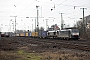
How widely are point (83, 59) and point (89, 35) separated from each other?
52.0m

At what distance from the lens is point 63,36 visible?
5778cm

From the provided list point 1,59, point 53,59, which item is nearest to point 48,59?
point 53,59

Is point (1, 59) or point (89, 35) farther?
point (89, 35)

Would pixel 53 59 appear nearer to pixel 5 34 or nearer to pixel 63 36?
pixel 63 36

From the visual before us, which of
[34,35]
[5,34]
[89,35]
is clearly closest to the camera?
[89,35]

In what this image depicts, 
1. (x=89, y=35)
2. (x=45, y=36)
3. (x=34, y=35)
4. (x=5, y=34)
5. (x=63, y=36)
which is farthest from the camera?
(x=5, y=34)

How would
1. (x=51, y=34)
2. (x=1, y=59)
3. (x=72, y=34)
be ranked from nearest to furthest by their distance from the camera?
(x=1, y=59) → (x=72, y=34) → (x=51, y=34)

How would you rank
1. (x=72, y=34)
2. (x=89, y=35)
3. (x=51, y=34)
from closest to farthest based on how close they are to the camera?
(x=72, y=34), (x=89, y=35), (x=51, y=34)

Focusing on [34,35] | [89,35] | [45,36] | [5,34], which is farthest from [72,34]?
[5,34]

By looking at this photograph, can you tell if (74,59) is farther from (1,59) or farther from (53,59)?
(1,59)

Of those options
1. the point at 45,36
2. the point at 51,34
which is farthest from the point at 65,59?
the point at 45,36

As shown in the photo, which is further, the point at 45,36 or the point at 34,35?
the point at 34,35

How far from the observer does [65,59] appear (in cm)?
1232

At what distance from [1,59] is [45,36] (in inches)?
2666
